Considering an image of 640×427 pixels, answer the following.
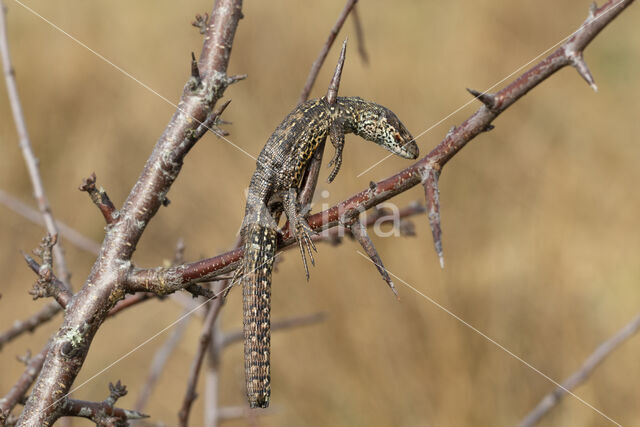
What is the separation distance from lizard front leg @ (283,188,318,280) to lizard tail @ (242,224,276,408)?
9 centimetres

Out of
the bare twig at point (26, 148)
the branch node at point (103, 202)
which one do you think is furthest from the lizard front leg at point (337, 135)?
the bare twig at point (26, 148)

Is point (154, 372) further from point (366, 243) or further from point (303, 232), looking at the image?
point (366, 243)

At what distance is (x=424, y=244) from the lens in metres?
6.52

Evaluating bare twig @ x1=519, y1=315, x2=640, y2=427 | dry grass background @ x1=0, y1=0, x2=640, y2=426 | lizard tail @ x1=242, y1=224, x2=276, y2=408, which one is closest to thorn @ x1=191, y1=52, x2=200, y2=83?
lizard tail @ x1=242, y1=224, x2=276, y2=408

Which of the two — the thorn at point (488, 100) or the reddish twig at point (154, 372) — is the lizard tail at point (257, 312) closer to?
the thorn at point (488, 100)

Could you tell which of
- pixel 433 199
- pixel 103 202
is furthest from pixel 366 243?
pixel 103 202

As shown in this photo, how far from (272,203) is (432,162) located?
0.64m

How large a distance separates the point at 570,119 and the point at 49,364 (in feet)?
23.9

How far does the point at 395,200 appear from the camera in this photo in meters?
6.45

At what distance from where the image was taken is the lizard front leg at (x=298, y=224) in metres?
1.80

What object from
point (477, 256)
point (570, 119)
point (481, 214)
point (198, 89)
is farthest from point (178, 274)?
point (570, 119)

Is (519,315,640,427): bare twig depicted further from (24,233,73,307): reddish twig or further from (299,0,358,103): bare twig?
(24,233,73,307): reddish twig

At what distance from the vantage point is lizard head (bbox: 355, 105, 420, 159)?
2146 mm

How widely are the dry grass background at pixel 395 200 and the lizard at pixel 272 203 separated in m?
2.72
